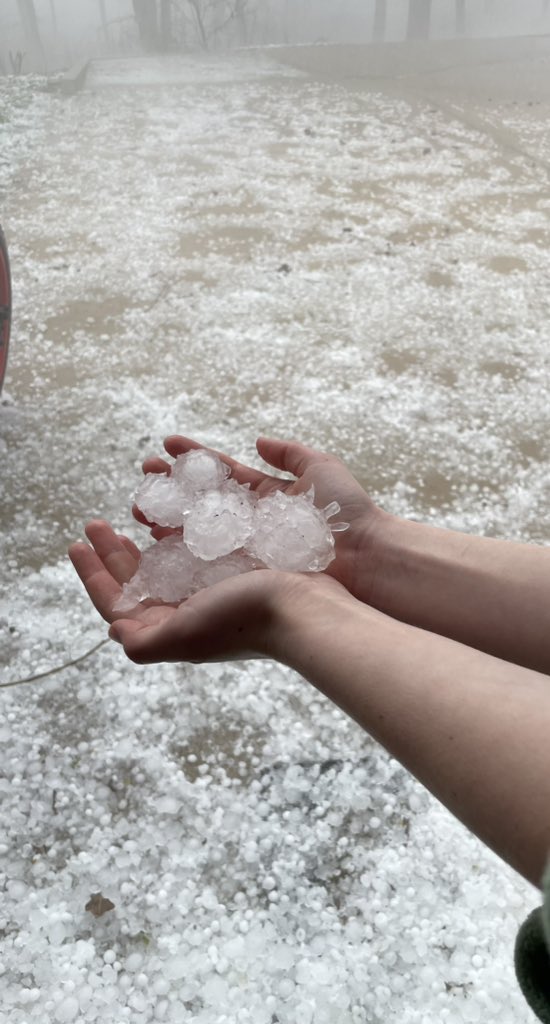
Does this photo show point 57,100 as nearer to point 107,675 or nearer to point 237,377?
point 237,377

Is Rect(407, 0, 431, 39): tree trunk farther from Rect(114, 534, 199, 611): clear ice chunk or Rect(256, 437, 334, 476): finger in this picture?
Rect(114, 534, 199, 611): clear ice chunk

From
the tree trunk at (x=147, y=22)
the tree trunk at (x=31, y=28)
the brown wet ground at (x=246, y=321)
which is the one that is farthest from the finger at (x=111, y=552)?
the tree trunk at (x=31, y=28)

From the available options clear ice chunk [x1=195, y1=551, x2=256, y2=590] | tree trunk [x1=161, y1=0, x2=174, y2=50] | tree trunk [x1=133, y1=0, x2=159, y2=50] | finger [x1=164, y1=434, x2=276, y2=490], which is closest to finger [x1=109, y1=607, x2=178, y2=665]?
clear ice chunk [x1=195, y1=551, x2=256, y2=590]

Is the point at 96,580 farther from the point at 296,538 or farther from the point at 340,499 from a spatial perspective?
the point at 340,499

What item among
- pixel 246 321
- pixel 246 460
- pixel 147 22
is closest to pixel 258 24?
pixel 147 22

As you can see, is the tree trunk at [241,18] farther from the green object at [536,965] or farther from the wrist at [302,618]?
the green object at [536,965]

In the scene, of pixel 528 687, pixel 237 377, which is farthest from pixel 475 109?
pixel 528 687
